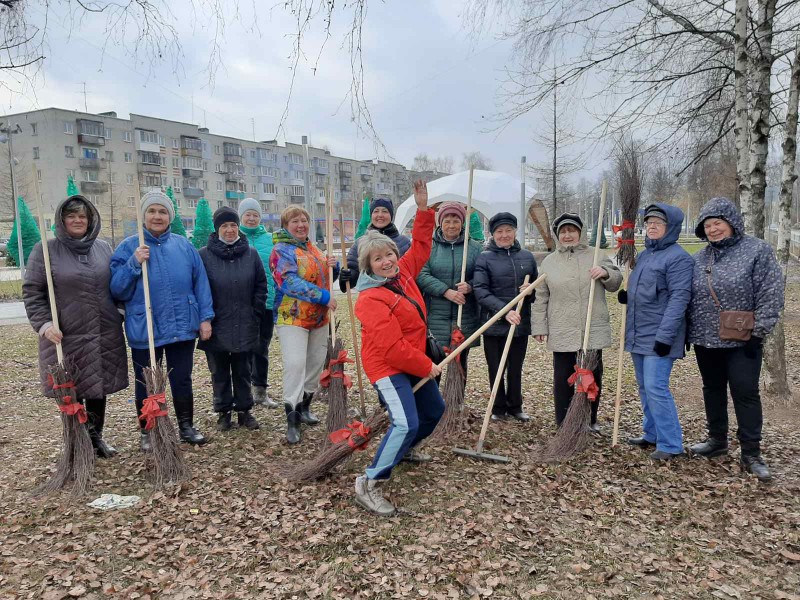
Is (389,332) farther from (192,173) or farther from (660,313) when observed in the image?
(192,173)

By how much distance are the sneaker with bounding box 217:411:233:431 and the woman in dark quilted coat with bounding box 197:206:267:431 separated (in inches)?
8.3

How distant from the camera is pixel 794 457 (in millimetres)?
4391

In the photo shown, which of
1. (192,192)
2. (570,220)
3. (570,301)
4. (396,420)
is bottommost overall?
(396,420)

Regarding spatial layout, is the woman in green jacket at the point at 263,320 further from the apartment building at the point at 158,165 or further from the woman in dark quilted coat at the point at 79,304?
the apartment building at the point at 158,165

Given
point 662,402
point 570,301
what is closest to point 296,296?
point 570,301

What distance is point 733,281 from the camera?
391 centimetres

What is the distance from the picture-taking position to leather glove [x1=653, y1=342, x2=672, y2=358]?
4.09 m

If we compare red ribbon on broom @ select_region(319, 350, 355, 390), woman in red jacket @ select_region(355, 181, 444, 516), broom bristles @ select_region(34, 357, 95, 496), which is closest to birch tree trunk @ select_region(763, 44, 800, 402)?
woman in red jacket @ select_region(355, 181, 444, 516)

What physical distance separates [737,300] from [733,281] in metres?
0.14

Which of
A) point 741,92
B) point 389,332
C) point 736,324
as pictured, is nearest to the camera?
point 389,332

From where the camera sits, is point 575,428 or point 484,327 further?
point 575,428

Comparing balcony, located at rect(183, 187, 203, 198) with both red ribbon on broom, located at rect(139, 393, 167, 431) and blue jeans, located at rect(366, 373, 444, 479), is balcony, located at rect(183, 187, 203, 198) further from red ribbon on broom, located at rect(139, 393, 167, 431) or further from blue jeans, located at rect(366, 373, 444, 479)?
blue jeans, located at rect(366, 373, 444, 479)

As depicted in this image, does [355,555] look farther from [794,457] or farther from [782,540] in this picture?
[794,457]

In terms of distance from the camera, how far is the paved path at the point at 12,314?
12.8 metres
